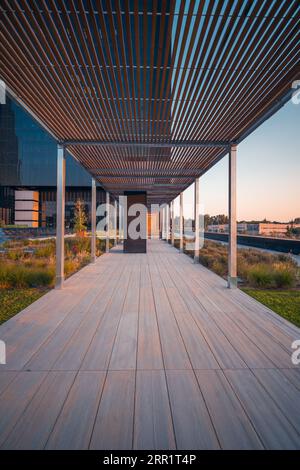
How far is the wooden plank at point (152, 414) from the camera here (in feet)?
5.10

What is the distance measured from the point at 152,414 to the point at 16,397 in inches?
38.8

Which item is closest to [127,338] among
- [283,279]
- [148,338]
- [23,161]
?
[148,338]

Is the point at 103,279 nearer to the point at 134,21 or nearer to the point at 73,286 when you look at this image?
the point at 73,286

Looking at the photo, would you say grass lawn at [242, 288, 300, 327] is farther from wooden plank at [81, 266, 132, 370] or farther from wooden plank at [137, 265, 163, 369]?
wooden plank at [81, 266, 132, 370]

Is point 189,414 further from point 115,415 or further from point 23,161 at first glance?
point 23,161

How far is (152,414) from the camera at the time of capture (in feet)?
5.81

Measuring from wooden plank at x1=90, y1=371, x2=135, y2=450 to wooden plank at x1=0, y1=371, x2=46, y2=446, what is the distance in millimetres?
518

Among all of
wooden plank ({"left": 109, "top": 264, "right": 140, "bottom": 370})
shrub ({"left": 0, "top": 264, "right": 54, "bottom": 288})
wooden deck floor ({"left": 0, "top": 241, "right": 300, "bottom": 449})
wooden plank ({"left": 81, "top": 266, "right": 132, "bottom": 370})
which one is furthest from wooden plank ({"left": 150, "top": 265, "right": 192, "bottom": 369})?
shrub ({"left": 0, "top": 264, "right": 54, "bottom": 288})

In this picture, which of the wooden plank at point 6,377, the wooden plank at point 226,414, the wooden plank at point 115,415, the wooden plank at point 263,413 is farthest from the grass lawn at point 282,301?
the wooden plank at point 6,377

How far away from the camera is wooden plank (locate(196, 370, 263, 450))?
1.55 m

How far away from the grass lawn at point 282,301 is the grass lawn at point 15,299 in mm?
3855

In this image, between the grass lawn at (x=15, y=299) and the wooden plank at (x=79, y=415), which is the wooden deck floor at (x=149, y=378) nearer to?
the wooden plank at (x=79, y=415)
